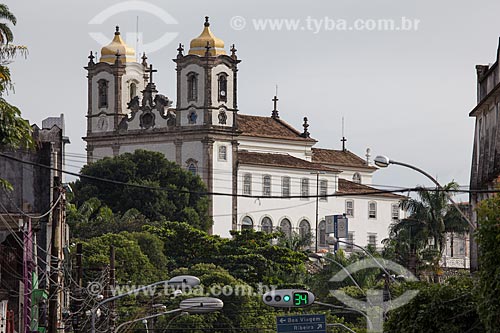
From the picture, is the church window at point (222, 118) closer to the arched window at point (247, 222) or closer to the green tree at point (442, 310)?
the arched window at point (247, 222)

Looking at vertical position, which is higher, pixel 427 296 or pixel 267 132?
pixel 267 132

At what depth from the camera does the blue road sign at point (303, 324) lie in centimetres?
5816

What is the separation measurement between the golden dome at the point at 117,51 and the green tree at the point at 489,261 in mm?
146274

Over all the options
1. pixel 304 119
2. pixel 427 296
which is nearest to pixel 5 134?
pixel 427 296

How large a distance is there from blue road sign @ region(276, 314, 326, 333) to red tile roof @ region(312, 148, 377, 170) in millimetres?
130305

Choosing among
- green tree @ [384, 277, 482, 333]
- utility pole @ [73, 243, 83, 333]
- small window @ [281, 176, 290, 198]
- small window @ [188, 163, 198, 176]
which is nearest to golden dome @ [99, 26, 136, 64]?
small window @ [281, 176, 290, 198]

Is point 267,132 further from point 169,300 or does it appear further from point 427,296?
point 427,296

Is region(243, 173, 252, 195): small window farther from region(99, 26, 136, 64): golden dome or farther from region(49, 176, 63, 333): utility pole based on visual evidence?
region(49, 176, 63, 333): utility pole

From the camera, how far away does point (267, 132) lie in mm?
181500

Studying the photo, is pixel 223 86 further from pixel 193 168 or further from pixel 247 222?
pixel 247 222

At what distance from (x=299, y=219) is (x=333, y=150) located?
2210cm

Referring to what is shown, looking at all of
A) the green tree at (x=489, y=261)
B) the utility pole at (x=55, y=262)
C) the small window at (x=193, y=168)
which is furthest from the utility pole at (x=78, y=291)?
the small window at (x=193, y=168)

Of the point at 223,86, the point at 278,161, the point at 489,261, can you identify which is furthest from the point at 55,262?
the point at 278,161

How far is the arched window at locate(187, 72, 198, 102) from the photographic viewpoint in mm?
170500
